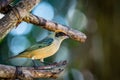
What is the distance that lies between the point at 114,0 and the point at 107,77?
1.67ft

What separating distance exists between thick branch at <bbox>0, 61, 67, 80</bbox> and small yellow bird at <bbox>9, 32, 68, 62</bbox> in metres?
0.03

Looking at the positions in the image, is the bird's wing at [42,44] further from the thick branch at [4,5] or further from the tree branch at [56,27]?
the thick branch at [4,5]

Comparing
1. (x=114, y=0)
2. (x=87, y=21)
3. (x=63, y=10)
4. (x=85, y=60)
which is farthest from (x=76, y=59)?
(x=63, y=10)

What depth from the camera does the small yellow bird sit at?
108 centimetres

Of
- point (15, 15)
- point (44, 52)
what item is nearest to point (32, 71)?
point (44, 52)

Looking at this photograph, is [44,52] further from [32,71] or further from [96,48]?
[96,48]

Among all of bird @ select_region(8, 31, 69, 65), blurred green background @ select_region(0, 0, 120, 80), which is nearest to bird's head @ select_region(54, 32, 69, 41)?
bird @ select_region(8, 31, 69, 65)

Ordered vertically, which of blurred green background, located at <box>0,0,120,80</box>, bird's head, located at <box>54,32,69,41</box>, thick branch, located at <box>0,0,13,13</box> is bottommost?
blurred green background, located at <box>0,0,120,80</box>

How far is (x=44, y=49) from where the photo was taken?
1104mm

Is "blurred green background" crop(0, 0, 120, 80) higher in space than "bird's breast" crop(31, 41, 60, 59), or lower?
lower

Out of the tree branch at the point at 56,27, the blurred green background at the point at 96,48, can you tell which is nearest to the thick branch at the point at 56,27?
the tree branch at the point at 56,27

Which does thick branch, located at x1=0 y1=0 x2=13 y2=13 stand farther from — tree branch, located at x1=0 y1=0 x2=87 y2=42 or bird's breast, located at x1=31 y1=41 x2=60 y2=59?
bird's breast, located at x1=31 y1=41 x2=60 y2=59

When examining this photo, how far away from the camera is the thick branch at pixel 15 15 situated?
109 cm

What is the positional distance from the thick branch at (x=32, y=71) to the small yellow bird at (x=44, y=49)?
0.03 m
